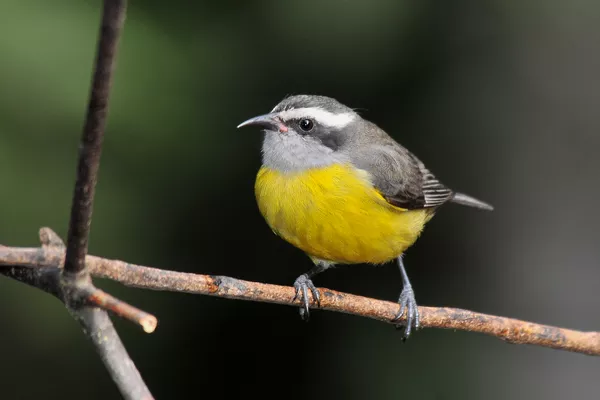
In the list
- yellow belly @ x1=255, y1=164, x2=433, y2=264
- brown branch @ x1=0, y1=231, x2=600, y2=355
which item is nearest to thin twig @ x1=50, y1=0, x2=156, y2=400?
brown branch @ x1=0, y1=231, x2=600, y2=355

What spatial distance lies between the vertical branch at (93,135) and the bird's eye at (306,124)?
2.43 meters

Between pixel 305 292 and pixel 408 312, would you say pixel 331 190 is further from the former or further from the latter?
pixel 408 312

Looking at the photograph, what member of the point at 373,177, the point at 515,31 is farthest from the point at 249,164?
the point at 515,31

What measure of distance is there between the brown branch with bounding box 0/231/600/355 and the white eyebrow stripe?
103 centimetres

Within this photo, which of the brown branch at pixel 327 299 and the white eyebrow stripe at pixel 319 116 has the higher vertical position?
the white eyebrow stripe at pixel 319 116

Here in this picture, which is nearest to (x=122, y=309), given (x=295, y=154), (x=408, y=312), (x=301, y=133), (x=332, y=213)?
(x=332, y=213)

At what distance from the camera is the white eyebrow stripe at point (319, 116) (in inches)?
168

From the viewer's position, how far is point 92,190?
174 cm

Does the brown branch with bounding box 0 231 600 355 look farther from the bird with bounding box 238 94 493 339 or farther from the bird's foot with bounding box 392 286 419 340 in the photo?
the bird's foot with bounding box 392 286 419 340

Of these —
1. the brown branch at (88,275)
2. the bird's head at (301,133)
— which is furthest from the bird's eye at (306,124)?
the brown branch at (88,275)

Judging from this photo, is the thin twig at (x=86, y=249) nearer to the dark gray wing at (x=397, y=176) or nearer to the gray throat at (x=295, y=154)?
the gray throat at (x=295, y=154)

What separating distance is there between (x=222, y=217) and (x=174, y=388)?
3.89 ft

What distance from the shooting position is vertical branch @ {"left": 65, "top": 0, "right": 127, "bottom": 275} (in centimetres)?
139

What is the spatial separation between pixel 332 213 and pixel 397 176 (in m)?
0.74
